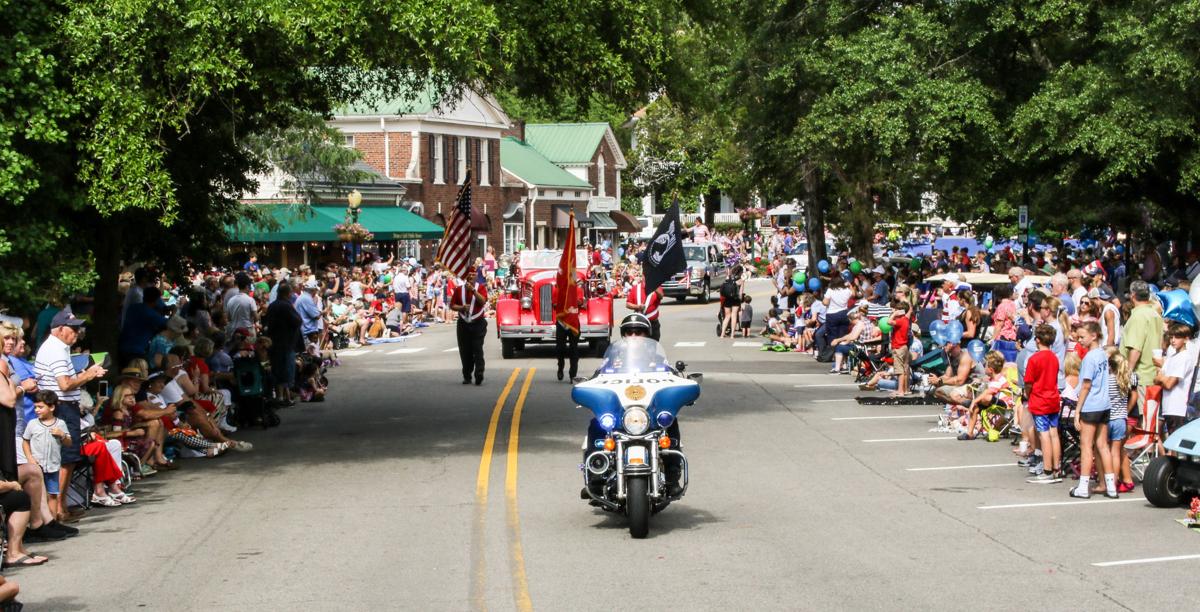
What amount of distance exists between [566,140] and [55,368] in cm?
7380

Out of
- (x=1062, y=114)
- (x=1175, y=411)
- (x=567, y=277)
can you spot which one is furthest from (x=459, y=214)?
(x=1175, y=411)

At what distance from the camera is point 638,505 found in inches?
437

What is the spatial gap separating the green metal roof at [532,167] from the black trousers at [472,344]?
1889 inches

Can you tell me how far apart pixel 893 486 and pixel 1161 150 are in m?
13.3

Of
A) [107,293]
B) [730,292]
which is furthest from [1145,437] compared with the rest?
[730,292]

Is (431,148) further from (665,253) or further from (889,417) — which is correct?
(665,253)

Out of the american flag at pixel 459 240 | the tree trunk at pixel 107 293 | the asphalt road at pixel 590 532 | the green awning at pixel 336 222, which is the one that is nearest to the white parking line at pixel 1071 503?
the asphalt road at pixel 590 532

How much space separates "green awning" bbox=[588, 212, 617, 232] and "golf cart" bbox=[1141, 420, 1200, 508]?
2776 inches

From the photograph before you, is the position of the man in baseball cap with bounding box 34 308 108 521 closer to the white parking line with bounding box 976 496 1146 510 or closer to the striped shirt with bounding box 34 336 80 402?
the striped shirt with bounding box 34 336 80 402

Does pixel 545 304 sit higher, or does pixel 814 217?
pixel 814 217

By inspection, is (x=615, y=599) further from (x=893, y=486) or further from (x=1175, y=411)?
(x=1175, y=411)

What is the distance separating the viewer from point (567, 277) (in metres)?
18.2

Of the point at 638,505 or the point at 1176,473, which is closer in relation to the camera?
Answer: the point at 638,505

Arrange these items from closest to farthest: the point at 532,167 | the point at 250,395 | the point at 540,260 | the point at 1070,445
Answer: the point at 1070,445 < the point at 250,395 < the point at 540,260 < the point at 532,167
